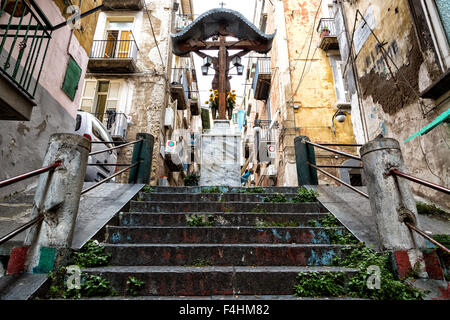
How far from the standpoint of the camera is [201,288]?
92.2 inches

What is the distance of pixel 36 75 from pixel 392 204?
6.68 m

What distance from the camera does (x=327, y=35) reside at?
12.6 meters

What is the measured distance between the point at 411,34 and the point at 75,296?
717cm

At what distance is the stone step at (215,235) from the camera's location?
3.13 m

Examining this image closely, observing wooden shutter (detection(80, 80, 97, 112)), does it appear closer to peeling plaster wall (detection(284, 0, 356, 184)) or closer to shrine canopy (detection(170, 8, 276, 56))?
shrine canopy (detection(170, 8, 276, 56))

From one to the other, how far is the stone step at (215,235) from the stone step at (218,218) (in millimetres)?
350

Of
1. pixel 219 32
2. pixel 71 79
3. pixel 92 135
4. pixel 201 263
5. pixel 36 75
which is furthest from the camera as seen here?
pixel 219 32

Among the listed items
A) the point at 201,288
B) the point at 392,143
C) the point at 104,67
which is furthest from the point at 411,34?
the point at 104,67

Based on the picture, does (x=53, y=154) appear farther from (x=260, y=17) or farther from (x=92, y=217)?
(x=260, y=17)

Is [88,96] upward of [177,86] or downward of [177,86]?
downward

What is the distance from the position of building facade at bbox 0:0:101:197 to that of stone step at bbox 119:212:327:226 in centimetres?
222

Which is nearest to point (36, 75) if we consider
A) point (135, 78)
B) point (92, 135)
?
point (92, 135)

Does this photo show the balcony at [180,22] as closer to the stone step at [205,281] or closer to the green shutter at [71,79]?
the green shutter at [71,79]

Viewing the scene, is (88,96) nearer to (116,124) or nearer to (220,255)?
(116,124)
